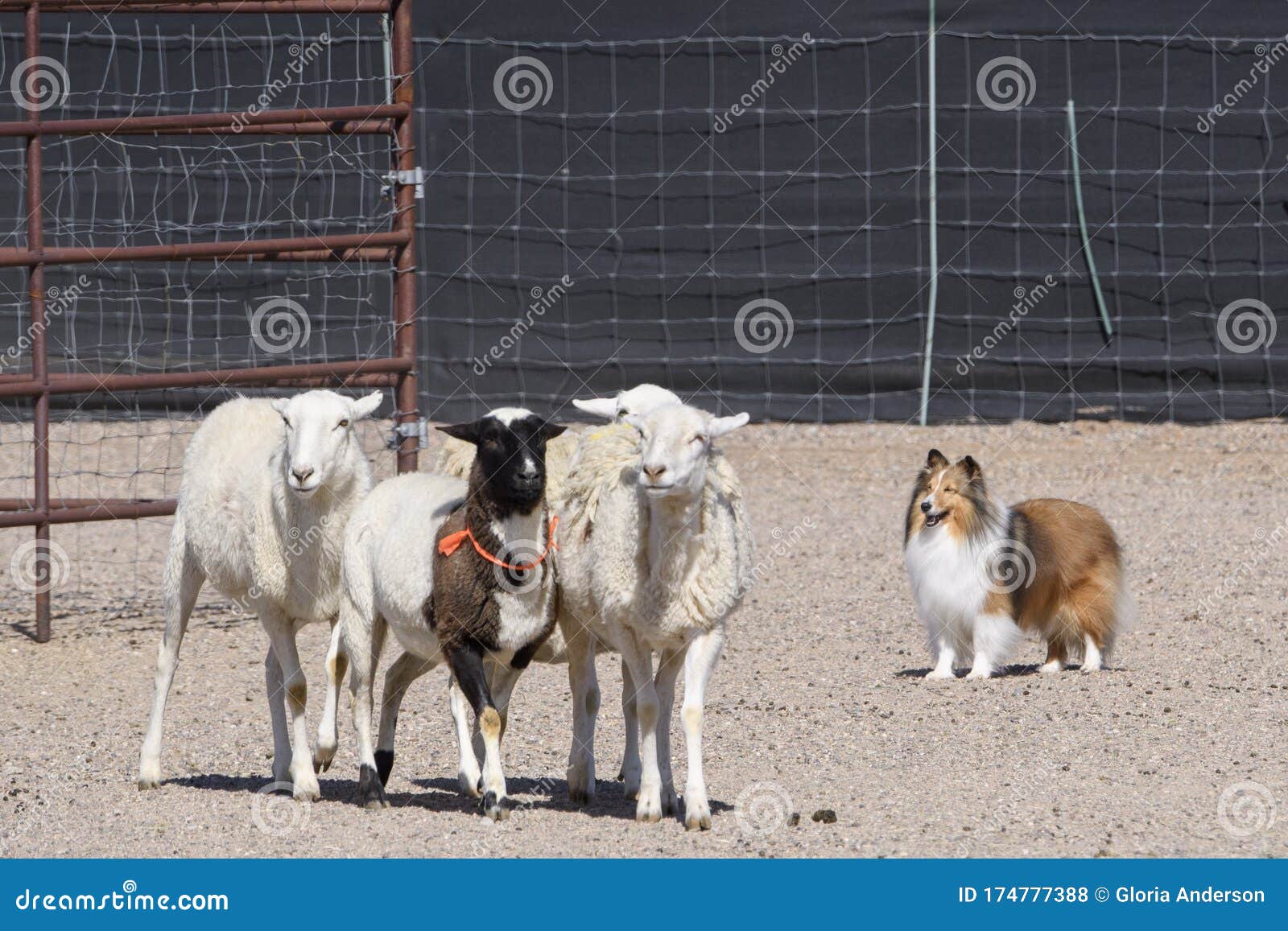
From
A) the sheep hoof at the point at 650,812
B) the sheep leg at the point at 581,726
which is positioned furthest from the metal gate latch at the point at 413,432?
the sheep hoof at the point at 650,812

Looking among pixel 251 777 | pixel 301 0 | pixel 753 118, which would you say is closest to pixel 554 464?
pixel 251 777

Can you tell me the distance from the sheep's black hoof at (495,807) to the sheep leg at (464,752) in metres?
0.54

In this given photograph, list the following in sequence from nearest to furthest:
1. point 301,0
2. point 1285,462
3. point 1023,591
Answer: point 1023,591 < point 301,0 < point 1285,462

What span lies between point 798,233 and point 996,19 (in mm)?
2651

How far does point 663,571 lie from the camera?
6008 millimetres

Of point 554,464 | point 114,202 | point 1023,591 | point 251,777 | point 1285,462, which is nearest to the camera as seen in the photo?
point 554,464

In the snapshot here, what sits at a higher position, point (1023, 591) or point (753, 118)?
point (753, 118)

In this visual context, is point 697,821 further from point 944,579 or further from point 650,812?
point 944,579

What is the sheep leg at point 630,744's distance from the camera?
653 centimetres

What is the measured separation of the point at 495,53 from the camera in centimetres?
1622

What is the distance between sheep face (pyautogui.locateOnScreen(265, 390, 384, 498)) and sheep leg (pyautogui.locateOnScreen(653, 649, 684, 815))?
139 cm

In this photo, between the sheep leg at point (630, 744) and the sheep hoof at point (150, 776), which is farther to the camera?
the sheep hoof at point (150, 776)

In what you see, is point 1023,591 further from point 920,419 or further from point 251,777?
point 920,419

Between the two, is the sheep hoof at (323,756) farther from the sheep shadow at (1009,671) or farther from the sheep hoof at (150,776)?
the sheep shadow at (1009,671)
